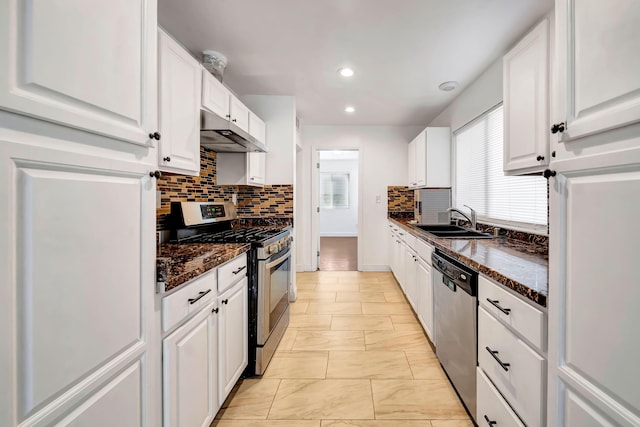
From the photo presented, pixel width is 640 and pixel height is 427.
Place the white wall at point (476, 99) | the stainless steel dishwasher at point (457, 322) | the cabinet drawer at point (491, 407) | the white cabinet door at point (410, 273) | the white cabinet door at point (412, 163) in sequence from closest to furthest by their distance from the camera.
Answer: the cabinet drawer at point (491, 407) → the stainless steel dishwasher at point (457, 322) → the white wall at point (476, 99) → the white cabinet door at point (410, 273) → the white cabinet door at point (412, 163)

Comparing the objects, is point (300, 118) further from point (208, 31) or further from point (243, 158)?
point (208, 31)

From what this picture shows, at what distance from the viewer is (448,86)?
3223mm

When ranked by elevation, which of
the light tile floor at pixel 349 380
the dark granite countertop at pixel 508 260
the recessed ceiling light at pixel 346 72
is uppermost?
the recessed ceiling light at pixel 346 72

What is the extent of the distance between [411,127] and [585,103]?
4.38m

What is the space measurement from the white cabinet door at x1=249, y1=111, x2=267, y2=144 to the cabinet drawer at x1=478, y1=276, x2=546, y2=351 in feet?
8.13

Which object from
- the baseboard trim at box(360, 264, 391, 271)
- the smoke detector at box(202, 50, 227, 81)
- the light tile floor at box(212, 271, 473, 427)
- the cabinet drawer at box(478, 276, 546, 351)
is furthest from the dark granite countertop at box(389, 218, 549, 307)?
the baseboard trim at box(360, 264, 391, 271)

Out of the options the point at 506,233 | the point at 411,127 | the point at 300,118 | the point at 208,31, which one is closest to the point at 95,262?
the point at 208,31

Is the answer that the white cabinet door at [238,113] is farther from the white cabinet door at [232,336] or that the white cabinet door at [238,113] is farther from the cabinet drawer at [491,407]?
the cabinet drawer at [491,407]

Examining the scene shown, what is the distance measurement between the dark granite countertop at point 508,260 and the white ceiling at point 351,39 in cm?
151

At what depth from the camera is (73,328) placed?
0.72 meters

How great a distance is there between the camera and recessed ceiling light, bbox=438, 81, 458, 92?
3.15 metres

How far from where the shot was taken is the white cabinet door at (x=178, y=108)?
1.59 meters

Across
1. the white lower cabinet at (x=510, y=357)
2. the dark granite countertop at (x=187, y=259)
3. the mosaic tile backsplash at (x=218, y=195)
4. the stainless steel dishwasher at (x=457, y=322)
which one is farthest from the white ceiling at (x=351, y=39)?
the white lower cabinet at (x=510, y=357)

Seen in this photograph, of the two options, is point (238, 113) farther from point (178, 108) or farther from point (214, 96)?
point (178, 108)
